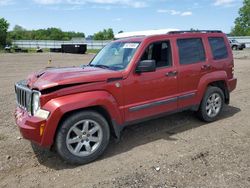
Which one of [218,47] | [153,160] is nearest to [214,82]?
[218,47]

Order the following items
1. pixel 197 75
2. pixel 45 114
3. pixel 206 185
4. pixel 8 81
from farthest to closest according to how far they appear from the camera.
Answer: pixel 8 81 < pixel 197 75 < pixel 45 114 < pixel 206 185

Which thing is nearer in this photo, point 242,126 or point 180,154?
point 180,154

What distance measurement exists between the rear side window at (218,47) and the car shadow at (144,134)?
1.37m

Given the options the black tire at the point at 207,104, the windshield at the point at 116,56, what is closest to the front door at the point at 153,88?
the windshield at the point at 116,56

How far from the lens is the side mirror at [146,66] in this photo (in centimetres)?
511

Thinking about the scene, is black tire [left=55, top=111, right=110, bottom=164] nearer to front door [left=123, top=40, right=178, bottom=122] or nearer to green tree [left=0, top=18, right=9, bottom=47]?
front door [left=123, top=40, right=178, bottom=122]

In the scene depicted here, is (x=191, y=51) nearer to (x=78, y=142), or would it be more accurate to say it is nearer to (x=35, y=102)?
(x=78, y=142)

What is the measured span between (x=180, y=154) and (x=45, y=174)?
208 cm

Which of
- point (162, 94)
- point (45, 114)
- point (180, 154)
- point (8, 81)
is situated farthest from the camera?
point (8, 81)

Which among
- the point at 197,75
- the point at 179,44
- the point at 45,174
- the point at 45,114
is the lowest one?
the point at 45,174

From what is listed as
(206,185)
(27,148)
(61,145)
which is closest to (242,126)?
(206,185)

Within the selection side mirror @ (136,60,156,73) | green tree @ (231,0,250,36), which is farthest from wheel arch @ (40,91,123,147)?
green tree @ (231,0,250,36)

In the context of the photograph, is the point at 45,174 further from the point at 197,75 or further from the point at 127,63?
the point at 197,75

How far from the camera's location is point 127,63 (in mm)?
5297
